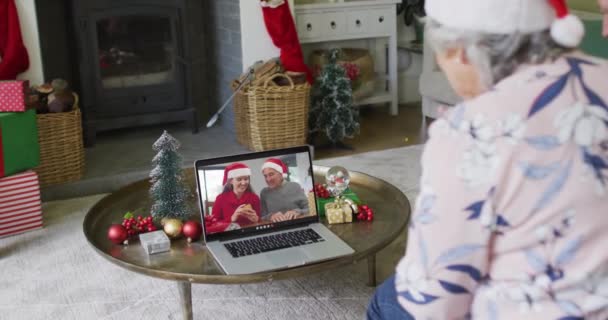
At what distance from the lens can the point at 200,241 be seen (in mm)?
2025

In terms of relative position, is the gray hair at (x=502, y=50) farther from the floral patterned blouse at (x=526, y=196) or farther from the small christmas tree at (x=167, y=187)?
the small christmas tree at (x=167, y=187)

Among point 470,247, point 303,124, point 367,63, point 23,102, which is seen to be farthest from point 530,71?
point 367,63

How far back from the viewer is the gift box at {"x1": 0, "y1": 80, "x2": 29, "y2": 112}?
112 inches

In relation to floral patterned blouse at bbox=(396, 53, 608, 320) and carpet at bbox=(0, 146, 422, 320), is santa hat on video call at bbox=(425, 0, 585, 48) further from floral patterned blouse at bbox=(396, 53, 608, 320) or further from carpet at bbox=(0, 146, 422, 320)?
carpet at bbox=(0, 146, 422, 320)

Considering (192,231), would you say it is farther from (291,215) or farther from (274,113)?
(274,113)

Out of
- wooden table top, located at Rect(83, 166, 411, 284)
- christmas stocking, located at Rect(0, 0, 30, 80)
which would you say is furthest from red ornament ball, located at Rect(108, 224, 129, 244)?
christmas stocking, located at Rect(0, 0, 30, 80)

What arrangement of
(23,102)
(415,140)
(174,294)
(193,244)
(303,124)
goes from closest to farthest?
(193,244) < (174,294) < (23,102) < (303,124) < (415,140)

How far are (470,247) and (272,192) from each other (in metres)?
1.08

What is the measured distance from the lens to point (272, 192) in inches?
81.4

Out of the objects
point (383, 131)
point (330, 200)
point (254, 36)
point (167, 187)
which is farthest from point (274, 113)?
point (167, 187)

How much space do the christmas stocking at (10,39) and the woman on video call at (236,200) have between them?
1603 millimetres

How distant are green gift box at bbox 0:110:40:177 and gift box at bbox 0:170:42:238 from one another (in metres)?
0.04

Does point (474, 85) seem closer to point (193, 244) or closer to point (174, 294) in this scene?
point (193, 244)

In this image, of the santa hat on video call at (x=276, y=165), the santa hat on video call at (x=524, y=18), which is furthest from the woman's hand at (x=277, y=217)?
the santa hat on video call at (x=524, y=18)
